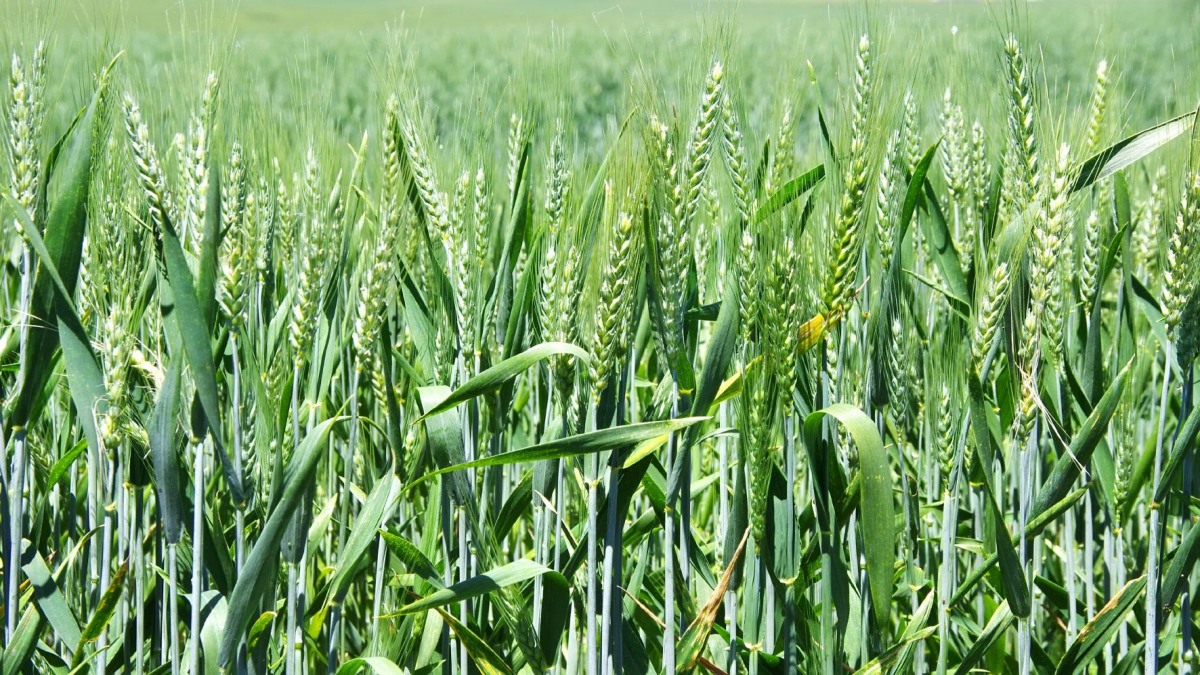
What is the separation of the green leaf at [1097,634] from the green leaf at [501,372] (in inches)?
32.7

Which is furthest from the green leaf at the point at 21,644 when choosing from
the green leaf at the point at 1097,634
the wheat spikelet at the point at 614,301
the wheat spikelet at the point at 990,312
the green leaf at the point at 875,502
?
the green leaf at the point at 1097,634

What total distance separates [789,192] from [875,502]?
17.3 inches

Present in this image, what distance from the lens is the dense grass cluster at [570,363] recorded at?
116 cm

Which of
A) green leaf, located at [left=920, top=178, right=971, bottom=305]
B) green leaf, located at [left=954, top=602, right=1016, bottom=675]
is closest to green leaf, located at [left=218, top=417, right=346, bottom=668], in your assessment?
green leaf, located at [left=954, top=602, right=1016, bottom=675]

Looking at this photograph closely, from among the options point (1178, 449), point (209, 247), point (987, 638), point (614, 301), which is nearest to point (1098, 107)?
point (1178, 449)

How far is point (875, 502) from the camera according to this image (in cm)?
112

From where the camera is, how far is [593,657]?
3.84ft

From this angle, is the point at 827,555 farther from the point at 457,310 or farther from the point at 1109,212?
the point at 1109,212

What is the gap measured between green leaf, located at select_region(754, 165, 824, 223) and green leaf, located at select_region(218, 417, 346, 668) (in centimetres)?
56

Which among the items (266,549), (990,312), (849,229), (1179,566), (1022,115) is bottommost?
(1179,566)

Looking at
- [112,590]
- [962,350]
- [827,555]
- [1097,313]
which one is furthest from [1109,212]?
[112,590]

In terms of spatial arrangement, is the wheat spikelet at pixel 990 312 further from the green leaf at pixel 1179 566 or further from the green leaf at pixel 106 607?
the green leaf at pixel 106 607

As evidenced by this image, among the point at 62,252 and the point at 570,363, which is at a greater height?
the point at 62,252

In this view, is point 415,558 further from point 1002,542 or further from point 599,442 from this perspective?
point 1002,542
